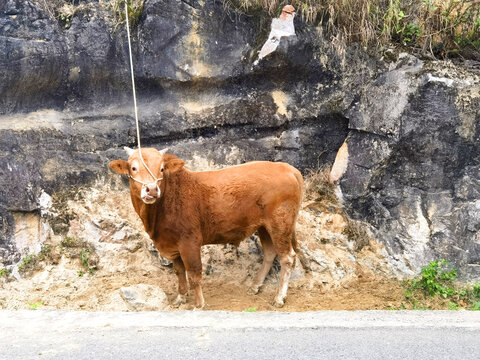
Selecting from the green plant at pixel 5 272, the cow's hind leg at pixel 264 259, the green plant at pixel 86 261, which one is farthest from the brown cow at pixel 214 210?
the green plant at pixel 5 272

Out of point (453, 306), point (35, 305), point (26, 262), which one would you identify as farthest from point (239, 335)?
point (26, 262)

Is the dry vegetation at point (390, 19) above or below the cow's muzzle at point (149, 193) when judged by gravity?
above

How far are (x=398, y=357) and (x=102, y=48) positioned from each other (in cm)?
591

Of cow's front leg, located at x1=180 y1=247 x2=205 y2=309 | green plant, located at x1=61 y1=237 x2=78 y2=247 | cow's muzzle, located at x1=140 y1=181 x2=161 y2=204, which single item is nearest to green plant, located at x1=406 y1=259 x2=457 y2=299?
cow's front leg, located at x1=180 y1=247 x2=205 y2=309

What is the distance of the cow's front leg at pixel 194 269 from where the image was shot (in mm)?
7227

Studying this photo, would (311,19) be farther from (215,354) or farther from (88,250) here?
(215,354)

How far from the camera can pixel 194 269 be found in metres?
7.25

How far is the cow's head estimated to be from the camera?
21.7 ft

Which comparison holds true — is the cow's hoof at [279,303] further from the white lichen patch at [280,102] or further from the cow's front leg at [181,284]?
the white lichen patch at [280,102]

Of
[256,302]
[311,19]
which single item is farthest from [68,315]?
[311,19]

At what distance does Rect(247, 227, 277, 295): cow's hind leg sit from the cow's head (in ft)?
5.58

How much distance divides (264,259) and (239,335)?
236 centimetres

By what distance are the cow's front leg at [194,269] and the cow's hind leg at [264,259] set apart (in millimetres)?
958

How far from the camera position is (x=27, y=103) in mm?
8562
